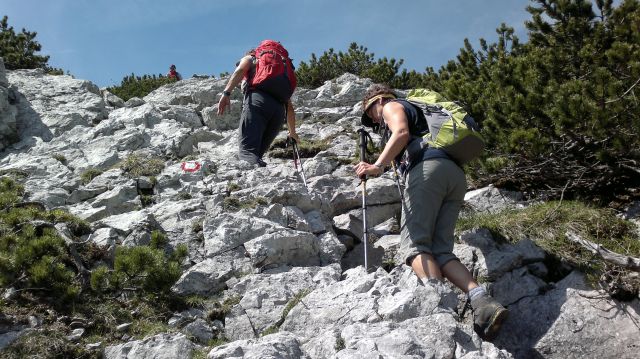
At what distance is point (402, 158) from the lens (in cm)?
536

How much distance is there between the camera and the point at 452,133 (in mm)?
5051

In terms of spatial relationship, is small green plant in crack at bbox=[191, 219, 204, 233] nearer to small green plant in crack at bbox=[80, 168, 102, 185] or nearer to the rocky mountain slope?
the rocky mountain slope

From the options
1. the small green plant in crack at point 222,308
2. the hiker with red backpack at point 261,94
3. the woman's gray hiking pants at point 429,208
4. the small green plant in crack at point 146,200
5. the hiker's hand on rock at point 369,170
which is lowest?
the small green plant in crack at point 222,308

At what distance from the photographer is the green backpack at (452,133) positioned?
5043 mm

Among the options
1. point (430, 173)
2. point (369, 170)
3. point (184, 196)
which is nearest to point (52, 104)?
point (184, 196)

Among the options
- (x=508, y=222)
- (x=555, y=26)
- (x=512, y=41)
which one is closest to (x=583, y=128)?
(x=508, y=222)

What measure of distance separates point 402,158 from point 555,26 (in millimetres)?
6308

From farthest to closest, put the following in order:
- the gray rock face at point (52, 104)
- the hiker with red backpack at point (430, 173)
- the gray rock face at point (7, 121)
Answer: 1. the gray rock face at point (52, 104)
2. the gray rock face at point (7, 121)
3. the hiker with red backpack at point (430, 173)

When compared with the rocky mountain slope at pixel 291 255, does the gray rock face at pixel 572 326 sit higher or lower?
lower

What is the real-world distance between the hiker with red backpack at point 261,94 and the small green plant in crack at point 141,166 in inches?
65.0

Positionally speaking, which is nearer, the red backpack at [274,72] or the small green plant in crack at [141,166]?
the red backpack at [274,72]

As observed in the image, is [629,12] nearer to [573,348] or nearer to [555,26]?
[555,26]

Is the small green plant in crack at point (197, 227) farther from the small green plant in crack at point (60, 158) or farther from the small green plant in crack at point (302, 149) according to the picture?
the small green plant in crack at point (60, 158)

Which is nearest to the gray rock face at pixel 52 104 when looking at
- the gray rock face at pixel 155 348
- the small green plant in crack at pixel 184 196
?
the small green plant in crack at pixel 184 196
